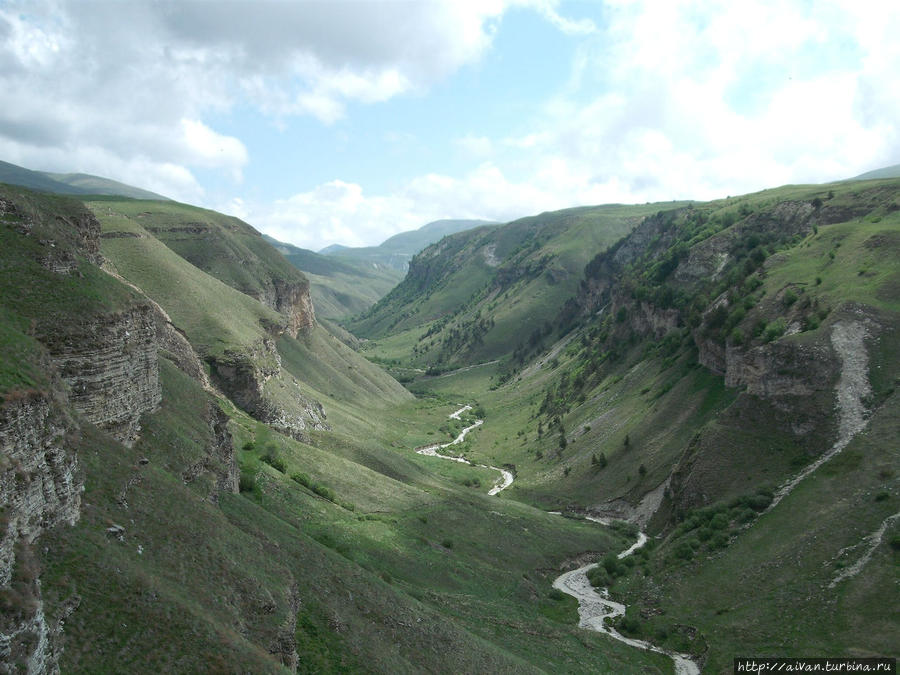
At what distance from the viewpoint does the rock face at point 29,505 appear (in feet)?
46.7

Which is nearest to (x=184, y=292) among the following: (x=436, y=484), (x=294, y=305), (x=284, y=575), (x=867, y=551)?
(x=436, y=484)

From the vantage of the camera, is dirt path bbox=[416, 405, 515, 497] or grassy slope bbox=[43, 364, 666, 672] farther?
dirt path bbox=[416, 405, 515, 497]

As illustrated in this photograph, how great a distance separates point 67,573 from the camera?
1764 centimetres

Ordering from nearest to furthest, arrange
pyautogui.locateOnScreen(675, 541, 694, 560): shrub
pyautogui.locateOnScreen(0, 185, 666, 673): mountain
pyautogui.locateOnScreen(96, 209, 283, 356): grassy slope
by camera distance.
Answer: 1. pyautogui.locateOnScreen(0, 185, 666, 673): mountain
2. pyautogui.locateOnScreen(675, 541, 694, 560): shrub
3. pyautogui.locateOnScreen(96, 209, 283, 356): grassy slope

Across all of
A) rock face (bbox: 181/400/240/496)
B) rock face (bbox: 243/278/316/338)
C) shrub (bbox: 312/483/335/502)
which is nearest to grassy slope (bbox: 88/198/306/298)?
rock face (bbox: 243/278/316/338)

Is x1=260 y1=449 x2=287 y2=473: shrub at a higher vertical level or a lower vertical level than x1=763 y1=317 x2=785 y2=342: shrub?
lower

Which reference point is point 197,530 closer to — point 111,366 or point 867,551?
point 111,366

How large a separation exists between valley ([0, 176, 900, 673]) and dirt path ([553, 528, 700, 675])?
0.43 m

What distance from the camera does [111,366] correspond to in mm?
28172

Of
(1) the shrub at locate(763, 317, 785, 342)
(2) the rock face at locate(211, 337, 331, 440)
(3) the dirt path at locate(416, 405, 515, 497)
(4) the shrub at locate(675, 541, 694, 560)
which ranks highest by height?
(1) the shrub at locate(763, 317, 785, 342)

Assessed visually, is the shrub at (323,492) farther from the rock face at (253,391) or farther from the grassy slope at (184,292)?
the grassy slope at (184,292)

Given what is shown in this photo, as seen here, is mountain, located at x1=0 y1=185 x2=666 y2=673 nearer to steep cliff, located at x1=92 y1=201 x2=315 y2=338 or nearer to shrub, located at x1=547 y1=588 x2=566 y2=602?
shrub, located at x1=547 y1=588 x2=566 y2=602

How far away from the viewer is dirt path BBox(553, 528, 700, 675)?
4382 cm

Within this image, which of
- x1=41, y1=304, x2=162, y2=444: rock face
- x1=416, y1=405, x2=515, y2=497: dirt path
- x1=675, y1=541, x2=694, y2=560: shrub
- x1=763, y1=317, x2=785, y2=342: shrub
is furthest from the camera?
Answer: x1=416, y1=405, x2=515, y2=497: dirt path
